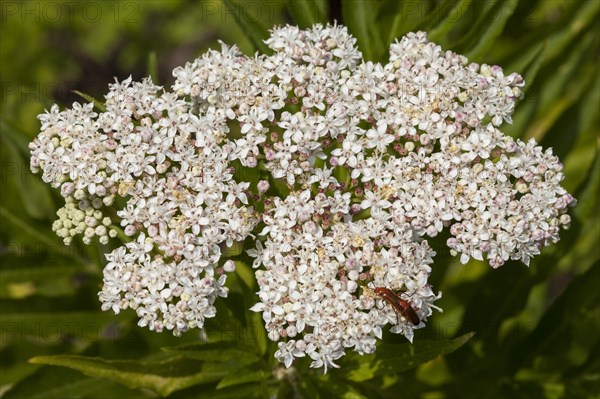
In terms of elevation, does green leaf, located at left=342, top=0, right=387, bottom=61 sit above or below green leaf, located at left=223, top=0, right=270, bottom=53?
below

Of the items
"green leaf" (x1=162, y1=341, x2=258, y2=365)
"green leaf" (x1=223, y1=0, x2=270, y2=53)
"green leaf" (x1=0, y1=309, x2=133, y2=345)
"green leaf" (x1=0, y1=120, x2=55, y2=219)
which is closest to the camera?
"green leaf" (x1=162, y1=341, x2=258, y2=365)

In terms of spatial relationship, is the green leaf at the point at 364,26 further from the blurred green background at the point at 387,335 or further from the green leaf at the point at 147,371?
the green leaf at the point at 147,371

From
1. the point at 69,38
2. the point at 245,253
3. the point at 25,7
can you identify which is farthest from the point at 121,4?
the point at 245,253

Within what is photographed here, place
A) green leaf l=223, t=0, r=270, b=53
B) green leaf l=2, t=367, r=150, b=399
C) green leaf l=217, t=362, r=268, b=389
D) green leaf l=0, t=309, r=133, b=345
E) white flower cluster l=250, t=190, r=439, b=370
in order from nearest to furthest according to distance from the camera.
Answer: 1. white flower cluster l=250, t=190, r=439, b=370
2. green leaf l=217, t=362, r=268, b=389
3. green leaf l=223, t=0, r=270, b=53
4. green leaf l=2, t=367, r=150, b=399
5. green leaf l=0, t=309, r=133, b=345

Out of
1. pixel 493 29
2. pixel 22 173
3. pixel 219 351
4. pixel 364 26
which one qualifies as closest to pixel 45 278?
pixel 22 173

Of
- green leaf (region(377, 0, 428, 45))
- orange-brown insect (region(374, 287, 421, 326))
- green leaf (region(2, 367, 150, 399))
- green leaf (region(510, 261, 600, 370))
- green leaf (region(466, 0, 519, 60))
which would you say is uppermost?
green leaf (region(377, 0, 428, 45))

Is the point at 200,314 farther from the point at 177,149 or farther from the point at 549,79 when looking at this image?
the point at 549,79

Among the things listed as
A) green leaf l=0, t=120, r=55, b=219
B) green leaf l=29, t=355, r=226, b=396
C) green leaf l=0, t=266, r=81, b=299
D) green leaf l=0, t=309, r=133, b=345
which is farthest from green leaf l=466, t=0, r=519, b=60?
green leaf l=0, t=266, r=81, b=299

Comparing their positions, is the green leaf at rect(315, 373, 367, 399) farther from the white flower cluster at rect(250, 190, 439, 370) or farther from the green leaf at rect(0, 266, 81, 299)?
the green leaf at rect(0, 266, 81, 299)

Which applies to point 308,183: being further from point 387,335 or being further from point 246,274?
point 387,335
